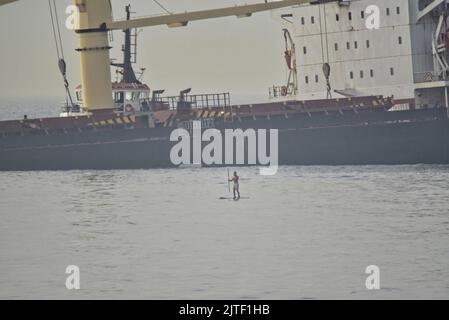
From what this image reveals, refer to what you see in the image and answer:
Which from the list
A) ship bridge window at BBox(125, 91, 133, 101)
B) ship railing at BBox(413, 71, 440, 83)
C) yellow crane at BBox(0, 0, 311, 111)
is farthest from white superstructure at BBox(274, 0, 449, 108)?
ship bridge window at BBox(125, 91, 133, 101)

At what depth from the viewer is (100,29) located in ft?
265

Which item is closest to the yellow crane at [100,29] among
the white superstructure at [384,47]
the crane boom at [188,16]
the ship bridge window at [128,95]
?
the crane boom at [188,16]

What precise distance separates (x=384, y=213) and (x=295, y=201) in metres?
5.64

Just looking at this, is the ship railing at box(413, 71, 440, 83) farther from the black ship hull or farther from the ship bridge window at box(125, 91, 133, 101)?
the ship bridge window at box(125, 91, 133, 101)

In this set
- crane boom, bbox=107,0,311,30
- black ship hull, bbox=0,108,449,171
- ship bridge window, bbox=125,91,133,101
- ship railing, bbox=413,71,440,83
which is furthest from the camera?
ship bridge window, bbox=125,91,133,101

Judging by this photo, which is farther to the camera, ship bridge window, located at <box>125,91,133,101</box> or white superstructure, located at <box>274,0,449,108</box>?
ship bridge window, located at <box>125,91,133,101</box>

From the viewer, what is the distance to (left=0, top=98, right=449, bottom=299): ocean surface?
134 ft

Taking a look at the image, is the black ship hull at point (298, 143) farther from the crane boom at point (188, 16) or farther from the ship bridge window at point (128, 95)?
the crane boom at point (188, 16)

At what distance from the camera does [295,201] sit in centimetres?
5866

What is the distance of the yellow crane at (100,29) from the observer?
80.2 metres

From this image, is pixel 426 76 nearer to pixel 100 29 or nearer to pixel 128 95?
pixel 128 95

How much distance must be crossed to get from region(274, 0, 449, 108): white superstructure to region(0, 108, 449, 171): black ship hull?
2.57 meters
